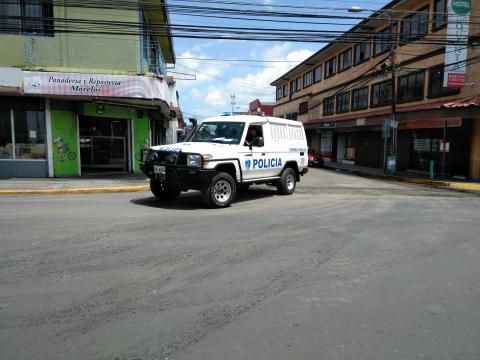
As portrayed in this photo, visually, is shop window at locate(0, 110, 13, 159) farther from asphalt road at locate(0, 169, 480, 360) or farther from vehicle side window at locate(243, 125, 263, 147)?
vehicle side window at locate(243, 125, 263, 147)

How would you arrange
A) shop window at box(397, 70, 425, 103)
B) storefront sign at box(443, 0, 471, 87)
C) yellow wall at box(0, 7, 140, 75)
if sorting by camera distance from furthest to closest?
shop window at box(397, 70, 425, 103) < storefront sign at box(443, 0, 471, 87) < yellow wall at box(0, 7, 140, 75)

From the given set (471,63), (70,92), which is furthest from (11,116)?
(471,63)

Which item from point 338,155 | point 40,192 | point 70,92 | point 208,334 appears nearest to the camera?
point 208,334

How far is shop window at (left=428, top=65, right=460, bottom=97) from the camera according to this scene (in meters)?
21.3

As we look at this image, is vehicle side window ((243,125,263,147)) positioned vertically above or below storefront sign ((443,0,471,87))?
below

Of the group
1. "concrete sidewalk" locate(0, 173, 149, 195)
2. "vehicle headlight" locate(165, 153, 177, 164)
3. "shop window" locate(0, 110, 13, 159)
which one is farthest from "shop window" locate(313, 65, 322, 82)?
"vehicle headlight" locate(165, 153, 177, 164)

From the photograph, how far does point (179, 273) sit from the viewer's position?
495 cm

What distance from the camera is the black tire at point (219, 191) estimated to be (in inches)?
373

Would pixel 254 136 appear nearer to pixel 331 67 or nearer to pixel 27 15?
pixel 27 15

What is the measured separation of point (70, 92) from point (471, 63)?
1889 cm

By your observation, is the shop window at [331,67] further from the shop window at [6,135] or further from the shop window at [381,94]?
the shop window at [6,135]

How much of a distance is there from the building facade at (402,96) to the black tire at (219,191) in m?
8.96

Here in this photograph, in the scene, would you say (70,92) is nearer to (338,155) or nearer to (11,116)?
(11,116)

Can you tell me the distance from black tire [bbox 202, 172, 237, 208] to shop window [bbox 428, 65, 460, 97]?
16.6 meters
